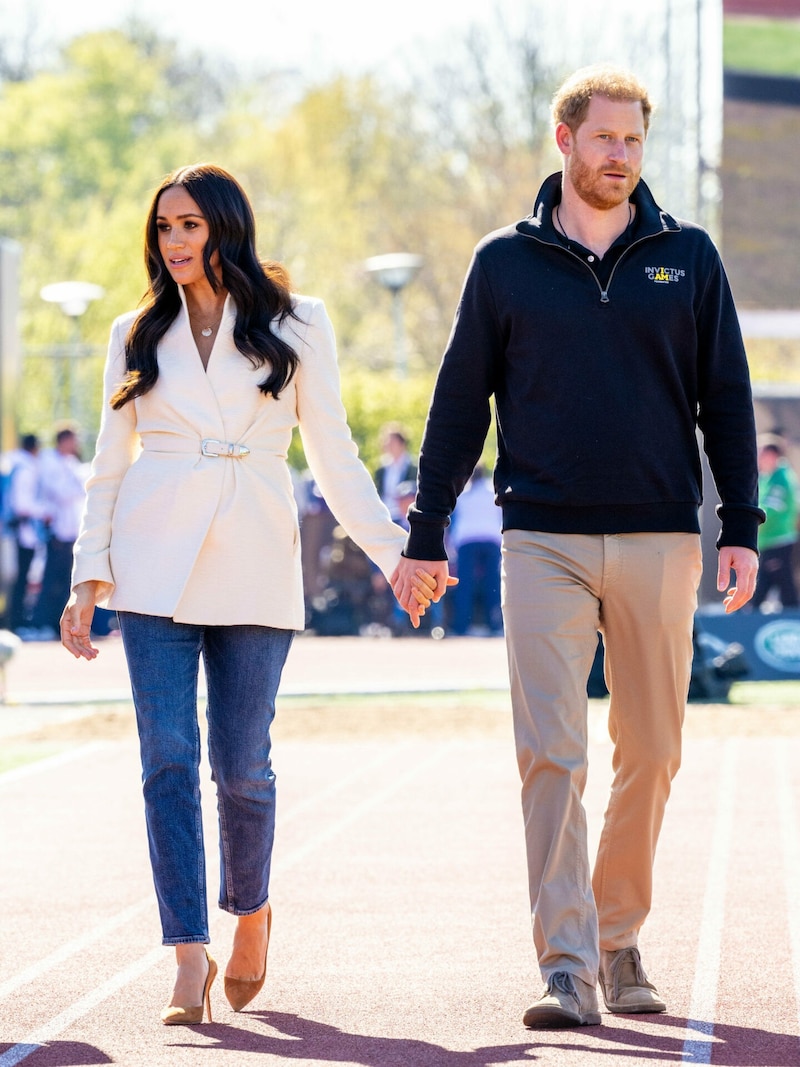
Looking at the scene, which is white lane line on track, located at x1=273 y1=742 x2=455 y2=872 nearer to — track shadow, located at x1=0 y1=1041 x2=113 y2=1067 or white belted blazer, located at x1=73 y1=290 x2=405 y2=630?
white belted blazer, located at x1=73 y1=290 x2=405 y2=630

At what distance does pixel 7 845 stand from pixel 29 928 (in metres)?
1.71

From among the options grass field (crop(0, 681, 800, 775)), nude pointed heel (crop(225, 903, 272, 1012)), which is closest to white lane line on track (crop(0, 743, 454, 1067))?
nude pointed heel (crop(225, 903, 272, 1012))

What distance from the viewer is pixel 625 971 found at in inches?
190


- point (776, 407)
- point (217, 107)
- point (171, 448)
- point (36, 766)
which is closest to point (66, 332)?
point (217, 107)

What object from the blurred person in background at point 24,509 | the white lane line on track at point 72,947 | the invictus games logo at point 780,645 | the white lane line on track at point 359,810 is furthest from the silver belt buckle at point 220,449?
the blurred person in background at point 24,509

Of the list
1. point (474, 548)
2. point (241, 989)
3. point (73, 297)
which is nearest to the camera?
point (241, 989)

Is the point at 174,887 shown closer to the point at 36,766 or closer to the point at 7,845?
the point at 7,845

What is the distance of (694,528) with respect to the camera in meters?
4.85

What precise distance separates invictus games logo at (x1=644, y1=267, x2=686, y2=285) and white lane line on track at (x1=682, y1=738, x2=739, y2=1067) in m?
1.69

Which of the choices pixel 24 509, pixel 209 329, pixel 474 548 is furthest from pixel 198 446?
pixel 24 509

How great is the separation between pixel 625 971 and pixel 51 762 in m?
6.02

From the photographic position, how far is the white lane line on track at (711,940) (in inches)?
176

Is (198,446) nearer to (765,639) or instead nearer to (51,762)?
(51,762)

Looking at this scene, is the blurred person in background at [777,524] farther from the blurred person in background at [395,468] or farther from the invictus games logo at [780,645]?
the blurred person in background at [395,468]
